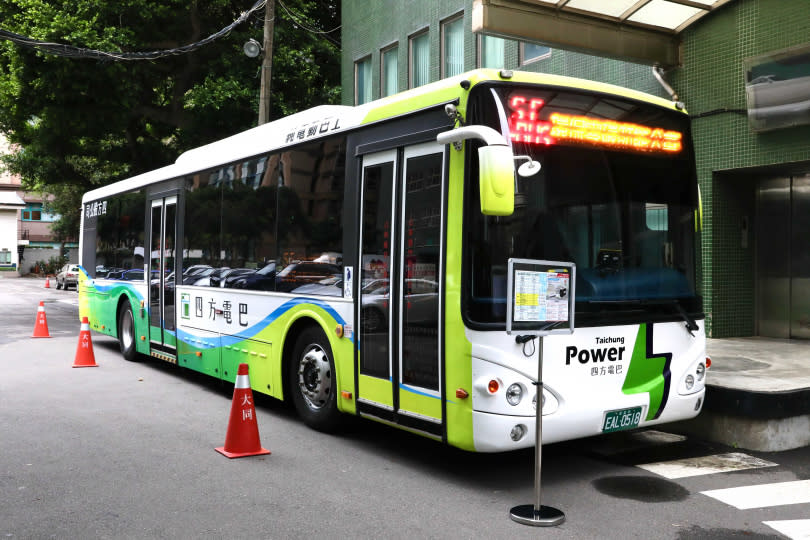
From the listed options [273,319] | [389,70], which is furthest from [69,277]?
[273,319]

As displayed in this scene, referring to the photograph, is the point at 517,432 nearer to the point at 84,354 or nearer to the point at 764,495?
the point at 764,495

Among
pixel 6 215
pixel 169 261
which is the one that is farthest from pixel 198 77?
pixel 6 215

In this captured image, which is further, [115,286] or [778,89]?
[115,286]

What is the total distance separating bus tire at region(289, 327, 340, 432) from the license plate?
103 inches

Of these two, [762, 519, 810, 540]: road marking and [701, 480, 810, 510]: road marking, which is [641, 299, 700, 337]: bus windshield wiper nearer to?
[701, 480, 810, 510]: road marking

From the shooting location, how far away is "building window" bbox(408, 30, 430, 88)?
61.2 ft

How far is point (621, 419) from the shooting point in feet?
19.7

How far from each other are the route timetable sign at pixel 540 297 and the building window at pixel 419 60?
1410 centimetres

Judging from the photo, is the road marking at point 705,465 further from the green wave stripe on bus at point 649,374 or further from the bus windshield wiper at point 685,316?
the bus windshield wiper at point 685,316

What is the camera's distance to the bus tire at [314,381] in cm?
737

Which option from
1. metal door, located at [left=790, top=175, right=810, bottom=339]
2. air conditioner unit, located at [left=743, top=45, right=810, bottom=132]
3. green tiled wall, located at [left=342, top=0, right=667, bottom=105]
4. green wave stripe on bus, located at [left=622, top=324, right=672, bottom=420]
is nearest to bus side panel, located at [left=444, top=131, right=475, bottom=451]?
green wave stripe on bus, located at [left=622, top=324, right=672, bottom=420]

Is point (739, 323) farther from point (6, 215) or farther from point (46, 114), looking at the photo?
point (6, 215)

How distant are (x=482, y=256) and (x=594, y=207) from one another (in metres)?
1.08

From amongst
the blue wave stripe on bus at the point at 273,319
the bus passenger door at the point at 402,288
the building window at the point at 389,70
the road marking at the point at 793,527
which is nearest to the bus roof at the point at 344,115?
the bus passenger door at the point at 402,288
